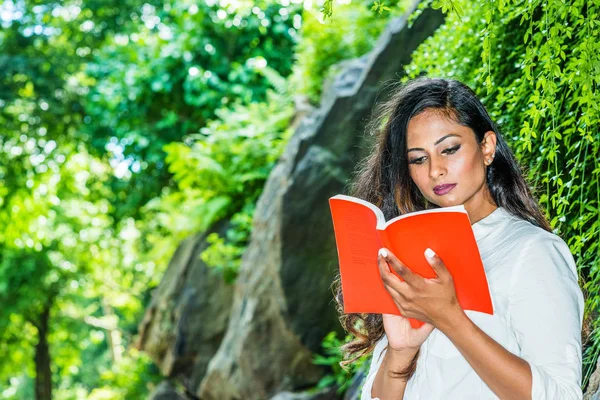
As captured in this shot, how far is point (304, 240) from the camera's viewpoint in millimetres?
6336

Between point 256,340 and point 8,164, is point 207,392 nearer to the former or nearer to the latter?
point 256,340

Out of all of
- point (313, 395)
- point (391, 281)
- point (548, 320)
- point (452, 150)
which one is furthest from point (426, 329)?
point (313, 395)

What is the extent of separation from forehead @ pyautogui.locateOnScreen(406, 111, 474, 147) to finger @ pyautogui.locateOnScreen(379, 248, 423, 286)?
418 millimetres

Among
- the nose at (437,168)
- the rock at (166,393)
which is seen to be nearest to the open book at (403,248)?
the nose at (437,168)

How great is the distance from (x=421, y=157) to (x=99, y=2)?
36.8 feet

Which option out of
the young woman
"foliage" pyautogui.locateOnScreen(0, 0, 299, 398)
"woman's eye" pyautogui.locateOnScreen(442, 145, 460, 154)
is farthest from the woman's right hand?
"foliage" pyautogui.locateOnScreen(0, 0, 299, 398)

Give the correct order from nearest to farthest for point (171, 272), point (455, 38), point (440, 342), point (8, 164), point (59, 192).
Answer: point (440, 342) → point (455, 38) → point (171, 272) → point (8, 164) → point (59, 192)

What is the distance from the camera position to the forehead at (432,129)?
1948mm

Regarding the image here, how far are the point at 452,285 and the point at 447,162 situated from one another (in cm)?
39

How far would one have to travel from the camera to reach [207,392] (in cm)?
743

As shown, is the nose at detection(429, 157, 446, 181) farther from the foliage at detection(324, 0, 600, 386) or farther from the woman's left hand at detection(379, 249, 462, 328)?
the foliage at detection(324, 0, 600, 386)

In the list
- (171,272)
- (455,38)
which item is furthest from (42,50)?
(455,38)

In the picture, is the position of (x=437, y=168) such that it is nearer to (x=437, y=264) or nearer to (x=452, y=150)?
(x=452, y=150)

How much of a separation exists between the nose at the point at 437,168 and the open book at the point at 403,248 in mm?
252
